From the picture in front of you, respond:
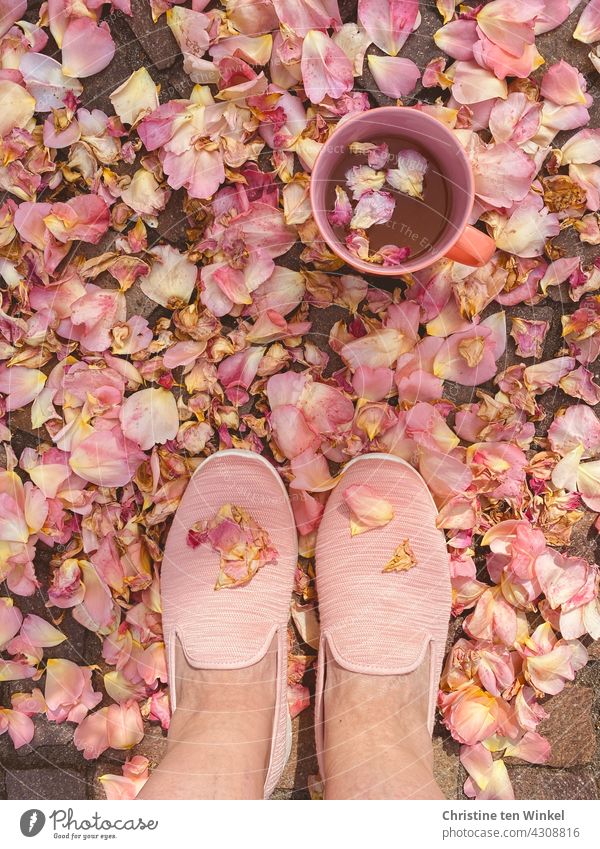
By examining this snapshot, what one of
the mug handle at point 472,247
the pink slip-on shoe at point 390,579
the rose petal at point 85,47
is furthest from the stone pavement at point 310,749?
the rose petal at point 85,47

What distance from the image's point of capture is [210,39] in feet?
2.71

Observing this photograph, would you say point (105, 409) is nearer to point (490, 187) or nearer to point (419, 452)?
point (419, 452)

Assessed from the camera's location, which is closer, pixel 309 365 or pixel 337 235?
pixel 337 235

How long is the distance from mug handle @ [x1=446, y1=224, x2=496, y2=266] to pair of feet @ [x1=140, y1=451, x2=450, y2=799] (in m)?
0.26

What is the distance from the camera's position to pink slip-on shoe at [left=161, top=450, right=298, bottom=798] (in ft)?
2.78

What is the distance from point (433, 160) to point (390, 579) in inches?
18.9

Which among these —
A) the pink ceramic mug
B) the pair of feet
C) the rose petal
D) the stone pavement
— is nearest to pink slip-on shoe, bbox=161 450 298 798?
the pair of feet

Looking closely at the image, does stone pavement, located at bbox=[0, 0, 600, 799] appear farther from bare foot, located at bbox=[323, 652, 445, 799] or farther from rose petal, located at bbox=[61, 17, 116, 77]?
rose petal, located at bbox=[61, 17, 116, 77]

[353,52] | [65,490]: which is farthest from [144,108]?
[65,490]

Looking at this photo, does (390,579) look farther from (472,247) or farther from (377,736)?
(472,247)

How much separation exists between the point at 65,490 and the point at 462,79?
0.66 m
